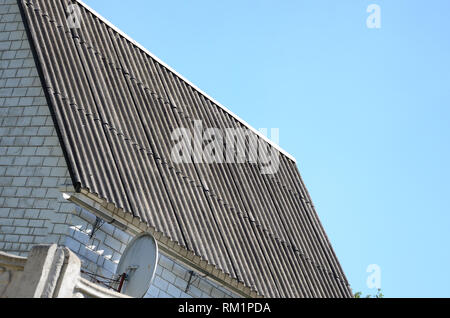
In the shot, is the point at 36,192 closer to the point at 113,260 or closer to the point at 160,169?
the point at 113,260

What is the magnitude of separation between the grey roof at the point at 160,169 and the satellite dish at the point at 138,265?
105 centimetres

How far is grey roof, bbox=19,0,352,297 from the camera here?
52.5ft

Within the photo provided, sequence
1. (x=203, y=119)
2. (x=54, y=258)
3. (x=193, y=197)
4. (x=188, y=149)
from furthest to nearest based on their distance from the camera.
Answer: (x=203, y=119) → (x=188, y=149) → (x=193, y=197) → (x=54, y=258)

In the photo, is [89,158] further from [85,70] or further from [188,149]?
[188,149]

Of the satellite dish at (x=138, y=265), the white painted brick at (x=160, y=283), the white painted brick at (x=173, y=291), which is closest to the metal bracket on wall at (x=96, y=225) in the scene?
the satellite dish at (x=138, y=265)

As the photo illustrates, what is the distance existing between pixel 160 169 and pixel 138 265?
352 cm

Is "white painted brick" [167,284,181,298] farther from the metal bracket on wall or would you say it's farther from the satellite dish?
the metal bracket on wall

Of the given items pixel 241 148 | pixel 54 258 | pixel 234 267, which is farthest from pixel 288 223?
pixel 54 258

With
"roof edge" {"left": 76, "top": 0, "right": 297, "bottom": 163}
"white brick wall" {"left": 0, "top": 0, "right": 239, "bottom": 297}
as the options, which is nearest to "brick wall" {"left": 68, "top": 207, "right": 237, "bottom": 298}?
"white brick wall" {"left": 0, "top": 0, "right": 239, "bottom": 297}

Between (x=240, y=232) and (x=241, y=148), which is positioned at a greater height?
(x=241, y=148)

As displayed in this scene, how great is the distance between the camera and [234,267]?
1752 centimetres

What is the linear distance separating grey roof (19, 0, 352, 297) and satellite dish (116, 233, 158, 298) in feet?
3.45
